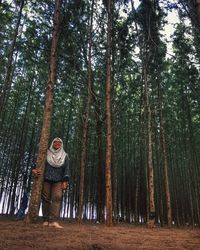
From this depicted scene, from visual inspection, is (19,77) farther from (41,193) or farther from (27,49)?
(41,193)

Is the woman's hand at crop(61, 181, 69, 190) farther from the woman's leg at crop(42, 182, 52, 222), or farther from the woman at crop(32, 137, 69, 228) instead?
the woman's leg at crop(42, 182, 52, 222)

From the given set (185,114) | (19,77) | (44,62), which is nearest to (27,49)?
(44,62)

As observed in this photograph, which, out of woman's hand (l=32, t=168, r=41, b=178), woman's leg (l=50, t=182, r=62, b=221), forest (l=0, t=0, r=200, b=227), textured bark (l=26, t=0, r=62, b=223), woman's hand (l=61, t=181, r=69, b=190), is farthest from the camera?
forest (l=0, t=0, r=200, b=227)

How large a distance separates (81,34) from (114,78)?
253 centimetres

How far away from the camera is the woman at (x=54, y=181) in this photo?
18.1 ft

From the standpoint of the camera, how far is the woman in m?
5.52

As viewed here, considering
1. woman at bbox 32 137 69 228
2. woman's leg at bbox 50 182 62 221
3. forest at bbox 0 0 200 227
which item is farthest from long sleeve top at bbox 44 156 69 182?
forest at bbox 0 0 200 227

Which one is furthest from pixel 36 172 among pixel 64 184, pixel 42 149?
pixel 64 184

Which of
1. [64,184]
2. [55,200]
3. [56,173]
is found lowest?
[55,200]

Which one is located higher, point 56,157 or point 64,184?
point 56,157

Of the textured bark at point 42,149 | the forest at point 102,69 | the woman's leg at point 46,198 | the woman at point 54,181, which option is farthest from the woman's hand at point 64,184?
the forest at point 102,69

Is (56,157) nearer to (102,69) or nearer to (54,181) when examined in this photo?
(54,181)

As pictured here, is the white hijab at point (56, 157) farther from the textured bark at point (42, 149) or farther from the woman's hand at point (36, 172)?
the woman's hand at point (36, 172)

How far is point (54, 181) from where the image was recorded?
570 cm
